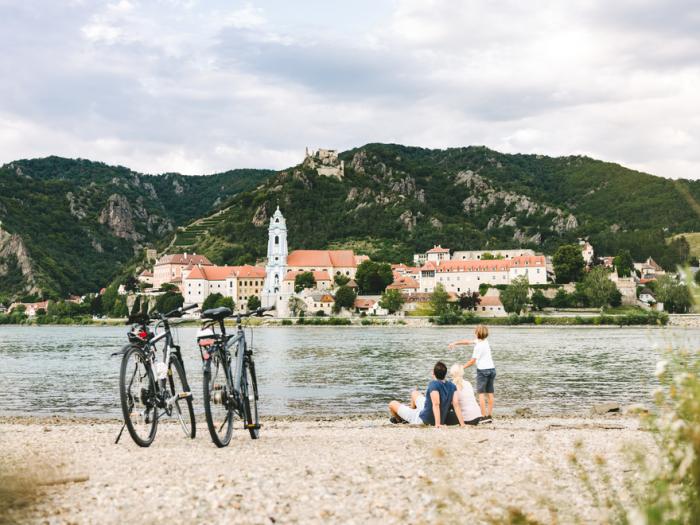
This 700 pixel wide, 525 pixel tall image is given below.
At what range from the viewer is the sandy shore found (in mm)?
4965

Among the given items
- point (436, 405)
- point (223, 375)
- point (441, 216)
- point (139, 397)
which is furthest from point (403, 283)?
point (139, 397)

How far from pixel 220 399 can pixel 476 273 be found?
102 m

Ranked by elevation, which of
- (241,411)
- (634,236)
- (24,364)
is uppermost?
(634,236)

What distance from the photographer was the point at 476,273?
10756 cm

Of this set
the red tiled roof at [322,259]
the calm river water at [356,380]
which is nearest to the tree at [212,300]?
the red tiled roof at [322,259]

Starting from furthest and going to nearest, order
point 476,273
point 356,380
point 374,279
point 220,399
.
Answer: point 476,273, point 374,279, point 356,380, point 220,399

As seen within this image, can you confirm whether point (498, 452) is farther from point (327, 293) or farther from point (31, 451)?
point (327, 293)

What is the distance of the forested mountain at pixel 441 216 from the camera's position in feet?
498

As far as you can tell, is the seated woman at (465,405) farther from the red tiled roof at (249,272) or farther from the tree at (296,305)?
the red tiled roof at (249,272)

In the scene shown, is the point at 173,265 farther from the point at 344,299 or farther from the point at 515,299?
the point at 515,299

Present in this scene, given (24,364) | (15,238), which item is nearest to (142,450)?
(24,364)

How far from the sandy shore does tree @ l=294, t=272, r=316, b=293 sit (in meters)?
102

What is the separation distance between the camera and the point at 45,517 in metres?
4.89

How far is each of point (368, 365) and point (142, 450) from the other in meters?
24.5
